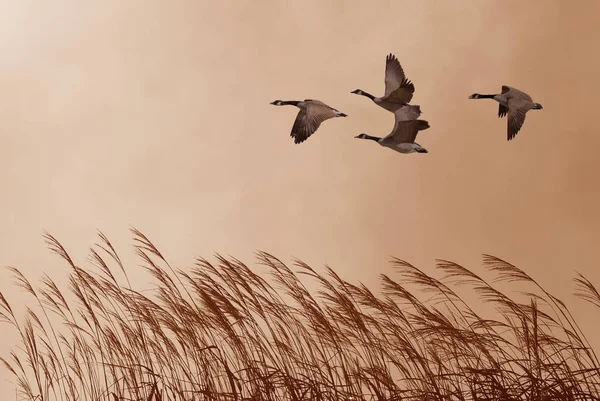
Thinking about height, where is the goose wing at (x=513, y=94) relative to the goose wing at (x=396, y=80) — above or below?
above

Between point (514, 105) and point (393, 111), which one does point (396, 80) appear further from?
point (514, 105)

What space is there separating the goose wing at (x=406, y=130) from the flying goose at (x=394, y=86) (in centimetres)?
13

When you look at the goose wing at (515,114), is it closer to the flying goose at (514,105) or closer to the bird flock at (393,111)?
the flying goose at (514,105)

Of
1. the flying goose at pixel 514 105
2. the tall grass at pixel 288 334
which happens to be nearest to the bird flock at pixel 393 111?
the flying goose at pixel 514 105

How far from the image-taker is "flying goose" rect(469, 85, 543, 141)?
414 centimetres

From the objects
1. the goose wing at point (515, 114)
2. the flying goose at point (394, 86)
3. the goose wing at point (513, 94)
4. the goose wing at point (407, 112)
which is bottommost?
the goose wing at point (407, 112)

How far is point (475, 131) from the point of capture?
4.82 meters

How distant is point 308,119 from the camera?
3.87 metres

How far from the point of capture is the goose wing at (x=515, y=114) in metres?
4.20

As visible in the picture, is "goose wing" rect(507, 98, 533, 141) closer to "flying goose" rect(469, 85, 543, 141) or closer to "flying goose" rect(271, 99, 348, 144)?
"flying goose" rect(469, 85, 543, 141)

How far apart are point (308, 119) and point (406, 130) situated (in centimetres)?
53

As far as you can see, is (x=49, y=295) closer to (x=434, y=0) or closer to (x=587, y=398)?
(x=587, y=398)

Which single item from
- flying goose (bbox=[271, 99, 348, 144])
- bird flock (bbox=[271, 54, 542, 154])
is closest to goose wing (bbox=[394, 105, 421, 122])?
bird flock (bbox=[271, 54, 542, 154])

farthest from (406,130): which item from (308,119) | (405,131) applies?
(308,119)
